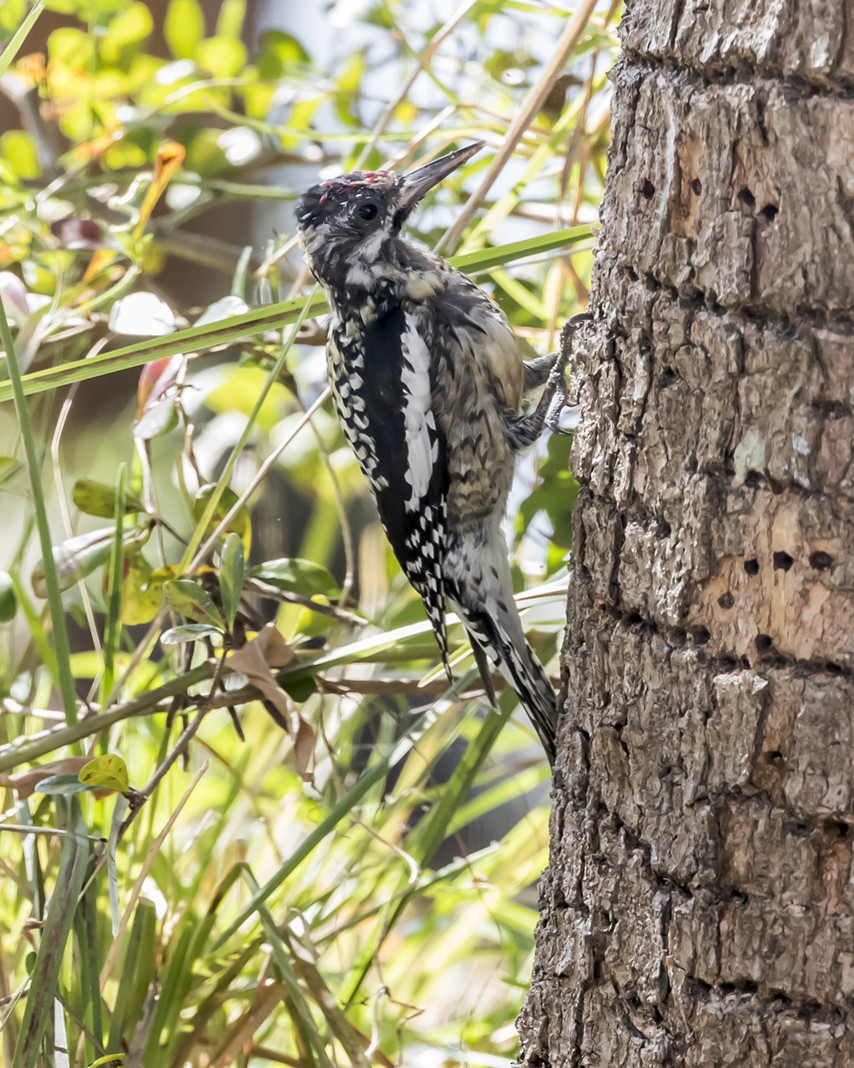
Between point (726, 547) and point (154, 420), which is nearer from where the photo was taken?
point (726, 547)

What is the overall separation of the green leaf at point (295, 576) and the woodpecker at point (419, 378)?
0.18 metres

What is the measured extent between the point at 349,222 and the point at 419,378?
1.03ft

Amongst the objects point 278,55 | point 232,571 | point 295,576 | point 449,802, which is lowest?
point 449,802

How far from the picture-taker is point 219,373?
9.48ft

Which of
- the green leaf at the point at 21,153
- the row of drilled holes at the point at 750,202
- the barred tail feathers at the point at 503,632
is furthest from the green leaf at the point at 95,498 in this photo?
the green leaf at the point at 21,153

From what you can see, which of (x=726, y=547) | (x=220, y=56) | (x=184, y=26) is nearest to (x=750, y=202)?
(x=726, y=547)

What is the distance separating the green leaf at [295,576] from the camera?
173 cm

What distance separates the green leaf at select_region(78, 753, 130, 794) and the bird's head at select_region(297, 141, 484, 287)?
3.12 feet

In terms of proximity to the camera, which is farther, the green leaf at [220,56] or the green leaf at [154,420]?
the green leaf at [220,56]

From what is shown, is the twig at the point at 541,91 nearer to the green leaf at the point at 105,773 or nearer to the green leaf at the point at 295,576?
the green leaf at the point at 295,576

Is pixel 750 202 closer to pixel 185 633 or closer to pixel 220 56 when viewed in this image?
pixel 185 633

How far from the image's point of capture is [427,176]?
74.1 inches

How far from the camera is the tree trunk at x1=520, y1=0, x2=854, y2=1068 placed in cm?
100

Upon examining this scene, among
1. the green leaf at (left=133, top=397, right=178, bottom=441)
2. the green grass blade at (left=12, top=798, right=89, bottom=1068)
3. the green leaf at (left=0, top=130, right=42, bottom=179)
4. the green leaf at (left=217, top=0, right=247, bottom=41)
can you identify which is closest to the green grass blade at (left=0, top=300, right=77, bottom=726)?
the green grass blade at (left=12, top=798, right=89, bottom=1068)
